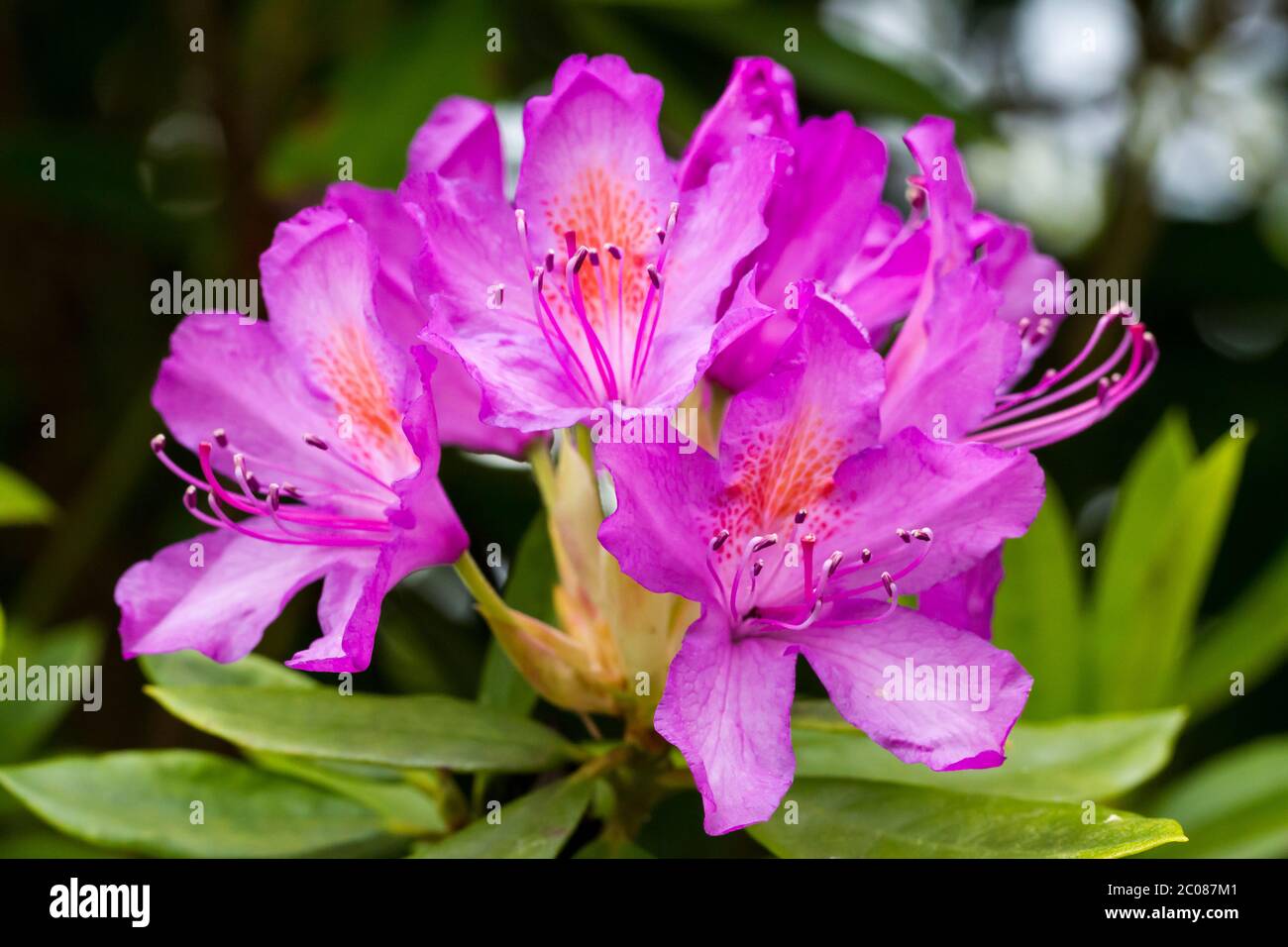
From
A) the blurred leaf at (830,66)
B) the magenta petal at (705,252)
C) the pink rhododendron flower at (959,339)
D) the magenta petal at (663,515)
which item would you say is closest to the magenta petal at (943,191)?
the pink rhododendron flower at (959,339)

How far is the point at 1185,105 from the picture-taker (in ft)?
7.59

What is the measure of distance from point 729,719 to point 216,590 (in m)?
0.38

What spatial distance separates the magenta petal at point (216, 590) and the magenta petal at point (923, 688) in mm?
329

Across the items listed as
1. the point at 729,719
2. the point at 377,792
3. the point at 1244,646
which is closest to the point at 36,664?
the point at 377,792

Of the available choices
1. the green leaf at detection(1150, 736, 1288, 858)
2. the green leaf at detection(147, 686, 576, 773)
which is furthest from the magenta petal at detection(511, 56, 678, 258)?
the green leaf at detection(1150, 736, 1288, 858)

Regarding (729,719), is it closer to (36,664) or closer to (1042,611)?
(1042,611)

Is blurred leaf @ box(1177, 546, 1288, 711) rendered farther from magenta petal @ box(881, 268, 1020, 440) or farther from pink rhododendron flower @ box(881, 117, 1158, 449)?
magenta petal @ box(881, 268, 1020, 440)

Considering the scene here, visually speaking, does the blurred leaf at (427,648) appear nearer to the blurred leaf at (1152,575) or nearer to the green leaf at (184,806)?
the green leaf at (184,806)

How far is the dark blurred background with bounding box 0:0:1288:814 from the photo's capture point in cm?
190

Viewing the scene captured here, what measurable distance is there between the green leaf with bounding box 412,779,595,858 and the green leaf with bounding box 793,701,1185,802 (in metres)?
0.17

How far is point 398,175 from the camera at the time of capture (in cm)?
171
